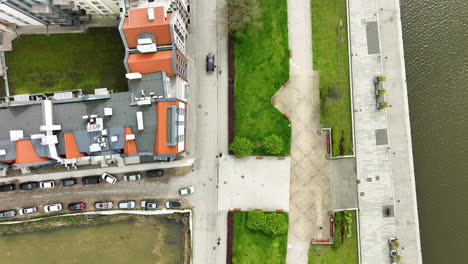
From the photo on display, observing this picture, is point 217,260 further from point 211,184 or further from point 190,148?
point 190,148

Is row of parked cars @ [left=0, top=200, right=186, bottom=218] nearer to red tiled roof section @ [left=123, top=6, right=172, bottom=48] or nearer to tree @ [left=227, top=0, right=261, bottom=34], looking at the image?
red tiled roof section @ [left=123, top=6, right=172, bottom=48]

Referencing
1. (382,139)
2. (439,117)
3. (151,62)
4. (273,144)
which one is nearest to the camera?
(151,62)

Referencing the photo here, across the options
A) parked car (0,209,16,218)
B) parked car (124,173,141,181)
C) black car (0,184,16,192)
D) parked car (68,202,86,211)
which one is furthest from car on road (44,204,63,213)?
parked car (124,173,141,181)

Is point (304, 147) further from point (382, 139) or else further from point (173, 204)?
point (173, 204)

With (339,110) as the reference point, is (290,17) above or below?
above

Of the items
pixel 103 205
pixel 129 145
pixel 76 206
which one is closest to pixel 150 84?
pixel 129 145

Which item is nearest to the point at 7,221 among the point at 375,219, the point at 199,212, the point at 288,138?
the point at 199,212
